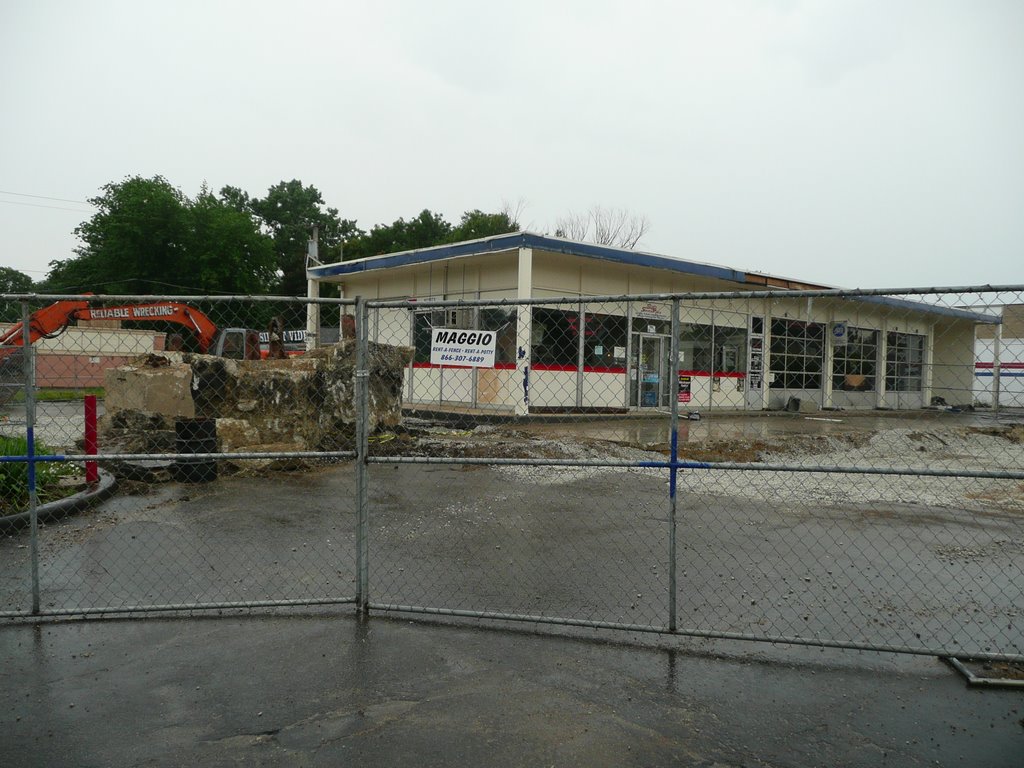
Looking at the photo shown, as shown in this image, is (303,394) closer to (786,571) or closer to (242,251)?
(786,571)

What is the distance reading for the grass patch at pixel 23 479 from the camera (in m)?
7.36

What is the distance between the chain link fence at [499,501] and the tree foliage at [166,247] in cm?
3058

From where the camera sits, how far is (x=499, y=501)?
8.91 m

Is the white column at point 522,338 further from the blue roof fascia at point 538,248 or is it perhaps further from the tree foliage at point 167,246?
the tree foliage at point 167,246

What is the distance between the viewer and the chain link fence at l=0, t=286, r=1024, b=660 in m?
4.78

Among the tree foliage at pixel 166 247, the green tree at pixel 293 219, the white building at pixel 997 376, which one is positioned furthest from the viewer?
the green tree at pixel 293 219

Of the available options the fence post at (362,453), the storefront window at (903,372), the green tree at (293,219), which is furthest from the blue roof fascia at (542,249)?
the green tree at (293,219)

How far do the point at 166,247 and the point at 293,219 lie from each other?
22946 mm

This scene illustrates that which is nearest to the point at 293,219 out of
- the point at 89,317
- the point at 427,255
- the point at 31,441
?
the point at 427,255

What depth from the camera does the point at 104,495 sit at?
8.62 metres

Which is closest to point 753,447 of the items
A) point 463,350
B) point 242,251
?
point 463,350

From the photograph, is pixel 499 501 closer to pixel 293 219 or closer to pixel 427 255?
pixel 427 255

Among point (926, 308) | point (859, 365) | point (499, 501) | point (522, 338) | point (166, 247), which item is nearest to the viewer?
point (926, 308)

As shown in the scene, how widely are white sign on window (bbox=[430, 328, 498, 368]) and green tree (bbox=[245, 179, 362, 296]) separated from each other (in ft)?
181
